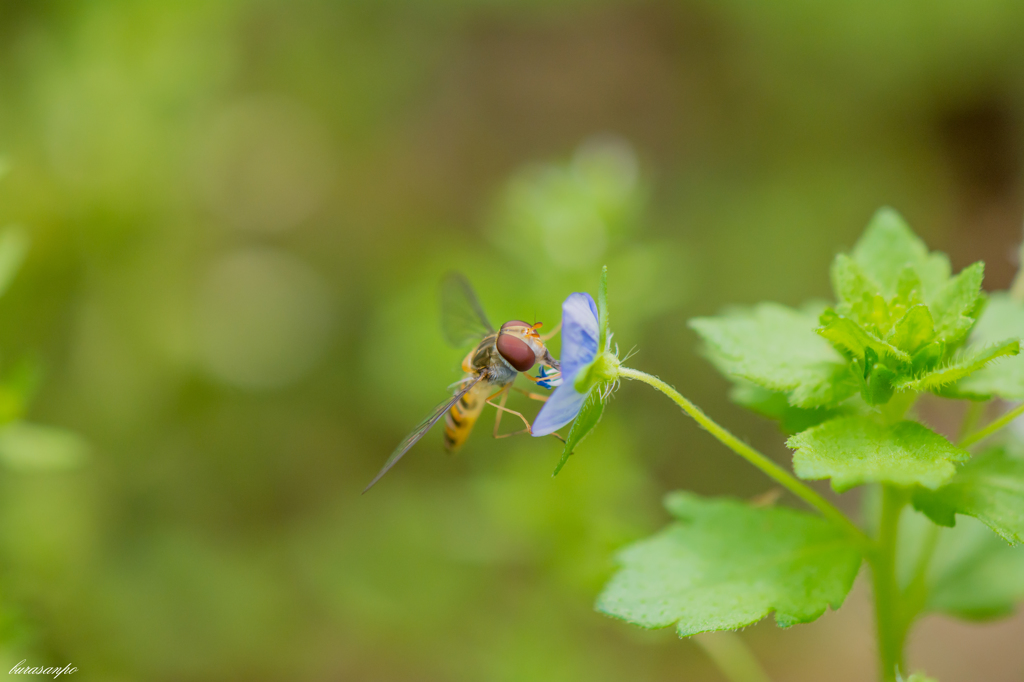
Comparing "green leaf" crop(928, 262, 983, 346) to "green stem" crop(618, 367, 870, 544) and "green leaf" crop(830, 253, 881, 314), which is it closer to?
"green leaf" crop(830, 253, 881, 314)

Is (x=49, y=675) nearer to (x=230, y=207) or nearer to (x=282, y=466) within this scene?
→ (x=282, y=466)

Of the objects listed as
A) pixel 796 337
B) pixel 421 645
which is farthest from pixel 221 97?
pixel 796 337

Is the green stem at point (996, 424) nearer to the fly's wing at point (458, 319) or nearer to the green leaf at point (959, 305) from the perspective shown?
the green leaf at point (959, 305)

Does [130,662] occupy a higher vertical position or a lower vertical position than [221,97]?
lower

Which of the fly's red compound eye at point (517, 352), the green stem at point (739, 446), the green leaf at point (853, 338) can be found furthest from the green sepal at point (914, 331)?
the fly's red compound eye at point (517, 352)

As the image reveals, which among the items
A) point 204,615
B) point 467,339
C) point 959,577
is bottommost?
point 204,615

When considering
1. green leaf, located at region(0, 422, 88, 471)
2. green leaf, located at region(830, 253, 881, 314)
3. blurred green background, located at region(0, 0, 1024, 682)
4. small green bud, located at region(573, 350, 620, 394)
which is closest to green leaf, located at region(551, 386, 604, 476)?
small green bud, located at region(573, 350, 620, 394)

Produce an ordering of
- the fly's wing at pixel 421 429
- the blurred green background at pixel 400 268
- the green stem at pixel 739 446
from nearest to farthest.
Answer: the green stem at pixel 739 446 → the fly's wing at pixel 421 429 → the blurred green background at pixel 400 268

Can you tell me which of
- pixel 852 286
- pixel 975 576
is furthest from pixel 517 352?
pixel 975 576
